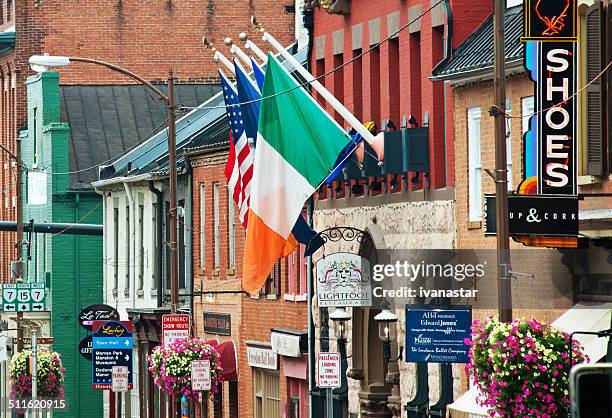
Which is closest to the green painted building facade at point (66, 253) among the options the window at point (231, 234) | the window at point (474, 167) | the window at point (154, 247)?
the window at point (154, 247)

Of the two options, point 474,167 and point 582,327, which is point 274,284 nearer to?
point 474,167

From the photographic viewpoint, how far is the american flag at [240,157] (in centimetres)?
3491

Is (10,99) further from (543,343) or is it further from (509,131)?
(543,343)

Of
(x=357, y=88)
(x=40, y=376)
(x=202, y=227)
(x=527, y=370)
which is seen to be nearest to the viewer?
(x=527, y=370)

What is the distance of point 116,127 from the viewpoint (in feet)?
214

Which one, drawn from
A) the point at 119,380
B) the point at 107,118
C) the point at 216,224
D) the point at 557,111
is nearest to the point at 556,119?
the point at 557,111

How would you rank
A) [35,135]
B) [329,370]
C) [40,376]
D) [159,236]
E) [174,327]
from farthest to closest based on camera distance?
[35,135] → [40,376] → [159,236] → [174,327] → [329,370]

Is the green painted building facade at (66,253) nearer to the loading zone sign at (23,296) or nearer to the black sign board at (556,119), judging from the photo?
the loading zone sign at (23,296)

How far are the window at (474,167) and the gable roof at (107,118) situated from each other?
115 ft

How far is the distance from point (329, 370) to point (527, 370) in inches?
387

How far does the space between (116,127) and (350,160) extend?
30914 millimetres

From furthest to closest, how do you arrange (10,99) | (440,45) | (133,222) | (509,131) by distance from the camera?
(10,99), (133,222), (440,45), (509,131)

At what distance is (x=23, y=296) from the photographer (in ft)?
186

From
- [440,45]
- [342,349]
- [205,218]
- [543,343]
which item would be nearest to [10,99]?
[205,218]
